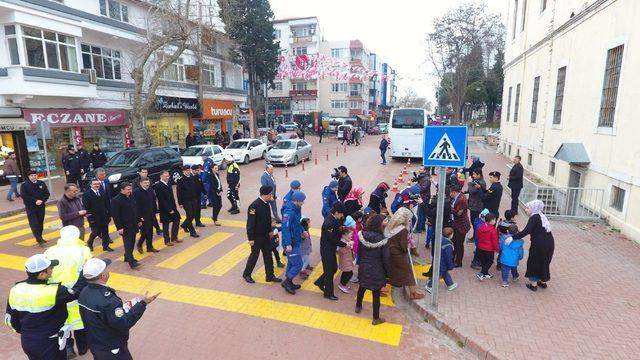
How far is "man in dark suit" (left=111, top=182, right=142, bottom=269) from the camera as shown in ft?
23.1

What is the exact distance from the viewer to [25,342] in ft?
11.8

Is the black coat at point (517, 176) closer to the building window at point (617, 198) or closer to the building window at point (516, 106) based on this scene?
the building window at point (617, 198)

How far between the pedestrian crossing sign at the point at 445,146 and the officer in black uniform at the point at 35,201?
8792mm

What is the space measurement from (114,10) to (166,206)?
17872 millimetres

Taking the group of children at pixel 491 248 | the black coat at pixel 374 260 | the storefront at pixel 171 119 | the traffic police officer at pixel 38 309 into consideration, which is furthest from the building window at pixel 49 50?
the group of children at pixel 491 248

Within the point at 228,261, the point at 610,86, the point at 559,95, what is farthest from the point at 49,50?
the point at 559,95

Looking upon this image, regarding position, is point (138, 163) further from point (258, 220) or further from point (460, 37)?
point (460, 37)

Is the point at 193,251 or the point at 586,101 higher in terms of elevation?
the point at 586,101

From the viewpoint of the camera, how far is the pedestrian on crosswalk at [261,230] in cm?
630

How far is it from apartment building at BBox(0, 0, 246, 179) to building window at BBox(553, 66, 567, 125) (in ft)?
62.0

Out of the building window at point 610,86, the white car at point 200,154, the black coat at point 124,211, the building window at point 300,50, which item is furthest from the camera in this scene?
the building window at point 300,50

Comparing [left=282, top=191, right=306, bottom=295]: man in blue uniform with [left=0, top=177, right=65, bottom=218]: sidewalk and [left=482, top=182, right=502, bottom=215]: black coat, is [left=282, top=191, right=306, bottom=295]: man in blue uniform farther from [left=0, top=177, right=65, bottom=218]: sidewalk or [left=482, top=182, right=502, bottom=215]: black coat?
[left=0, top=177, right=65, bottom=218]: sidewalk

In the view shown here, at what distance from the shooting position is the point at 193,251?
8.27m

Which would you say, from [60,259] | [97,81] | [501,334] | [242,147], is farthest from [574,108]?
[97,81]
